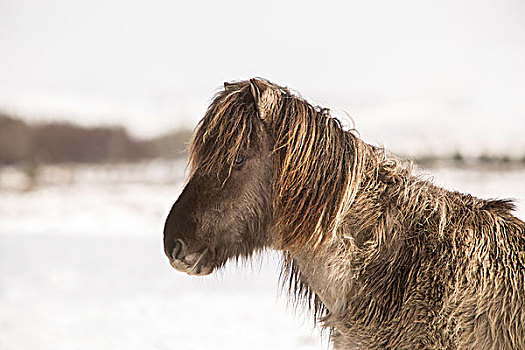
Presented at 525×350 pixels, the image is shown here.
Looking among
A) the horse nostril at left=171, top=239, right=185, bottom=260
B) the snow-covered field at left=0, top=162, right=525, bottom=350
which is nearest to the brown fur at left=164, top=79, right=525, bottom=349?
the horse nostril at left=171, top=239, right=185, bottom=260

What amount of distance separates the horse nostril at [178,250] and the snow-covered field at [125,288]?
0.91 feet

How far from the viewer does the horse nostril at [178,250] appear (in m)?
2.10

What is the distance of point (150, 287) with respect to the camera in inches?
299

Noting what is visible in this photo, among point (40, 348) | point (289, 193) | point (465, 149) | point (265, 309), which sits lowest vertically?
point (40, 348)

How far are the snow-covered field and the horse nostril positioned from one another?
276 millimetres

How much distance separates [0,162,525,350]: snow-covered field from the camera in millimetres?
5438

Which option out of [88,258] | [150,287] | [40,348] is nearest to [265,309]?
[150,287]

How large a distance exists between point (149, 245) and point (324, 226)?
9126 millimetres

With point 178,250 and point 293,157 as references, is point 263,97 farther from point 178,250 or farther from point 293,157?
point 178,250

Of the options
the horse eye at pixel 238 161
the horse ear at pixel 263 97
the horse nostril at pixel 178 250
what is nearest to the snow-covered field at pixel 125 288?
the horse nostril at pixel 178 250

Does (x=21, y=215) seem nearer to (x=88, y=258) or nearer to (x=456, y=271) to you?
(x=88, y=258)

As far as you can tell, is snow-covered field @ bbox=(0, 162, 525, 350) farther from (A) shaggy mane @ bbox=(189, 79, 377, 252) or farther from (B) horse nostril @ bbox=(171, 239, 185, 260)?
(A) shaggy mane @ bbox=(189, 79, 377, 252)

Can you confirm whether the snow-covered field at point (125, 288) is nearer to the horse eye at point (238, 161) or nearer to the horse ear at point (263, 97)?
the horse eye at point (238, 161)

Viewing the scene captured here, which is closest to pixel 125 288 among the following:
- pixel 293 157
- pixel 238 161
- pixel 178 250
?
pixel 178 250
